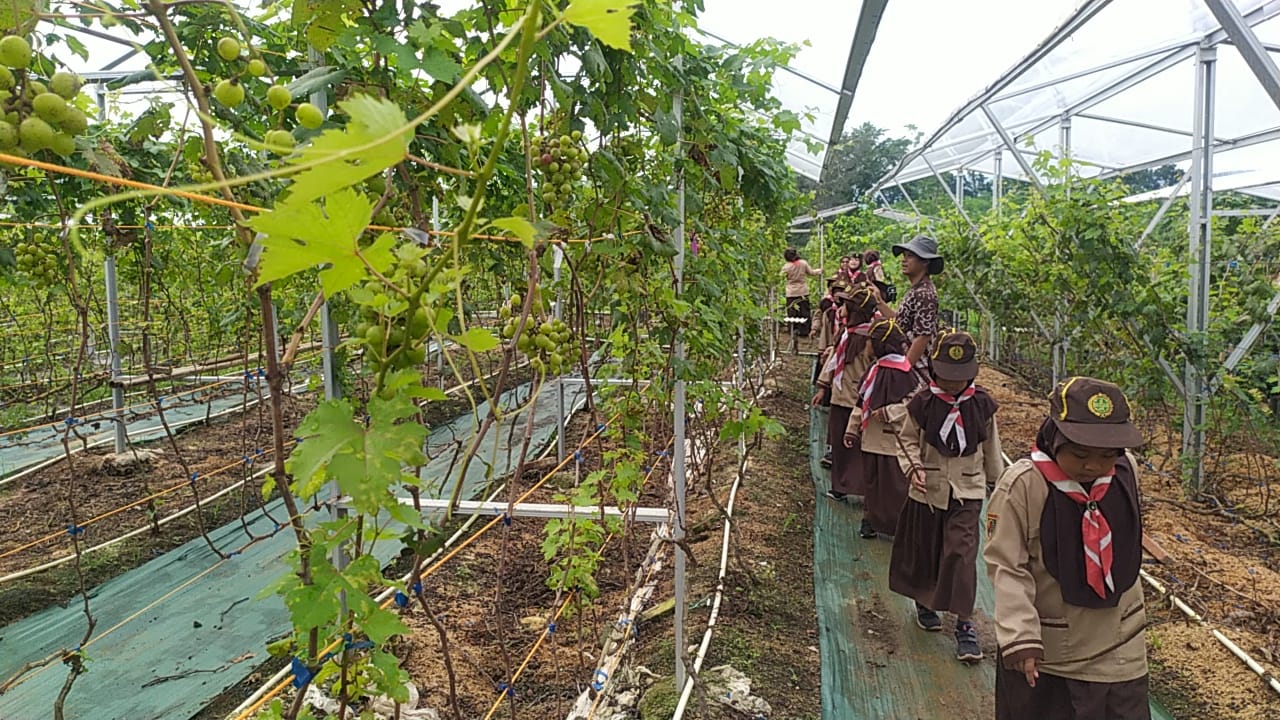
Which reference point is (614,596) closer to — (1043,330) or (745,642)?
(745,642)

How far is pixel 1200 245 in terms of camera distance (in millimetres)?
5406

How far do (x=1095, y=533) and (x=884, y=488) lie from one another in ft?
8.69

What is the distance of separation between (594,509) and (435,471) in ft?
10.5

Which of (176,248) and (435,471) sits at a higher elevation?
(176,248)

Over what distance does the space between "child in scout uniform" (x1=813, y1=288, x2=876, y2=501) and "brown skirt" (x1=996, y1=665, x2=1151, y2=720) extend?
2.90m

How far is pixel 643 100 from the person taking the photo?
93.1 inches

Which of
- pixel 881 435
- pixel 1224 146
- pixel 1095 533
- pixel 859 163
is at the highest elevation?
pixel 859 163

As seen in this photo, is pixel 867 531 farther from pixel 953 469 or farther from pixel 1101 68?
pixel 1101 68

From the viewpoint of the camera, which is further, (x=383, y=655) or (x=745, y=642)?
(x=745, y=642)

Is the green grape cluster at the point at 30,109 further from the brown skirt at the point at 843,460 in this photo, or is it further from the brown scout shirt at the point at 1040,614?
the brown skirt at the point at 843,460

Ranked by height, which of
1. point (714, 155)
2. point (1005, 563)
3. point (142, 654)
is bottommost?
point (142, 654)

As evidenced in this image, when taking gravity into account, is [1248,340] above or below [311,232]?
below

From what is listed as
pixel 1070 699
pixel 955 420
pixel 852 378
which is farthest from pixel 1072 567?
pixel 852 378

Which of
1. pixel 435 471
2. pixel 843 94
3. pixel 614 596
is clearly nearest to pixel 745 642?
pixel 614 596
